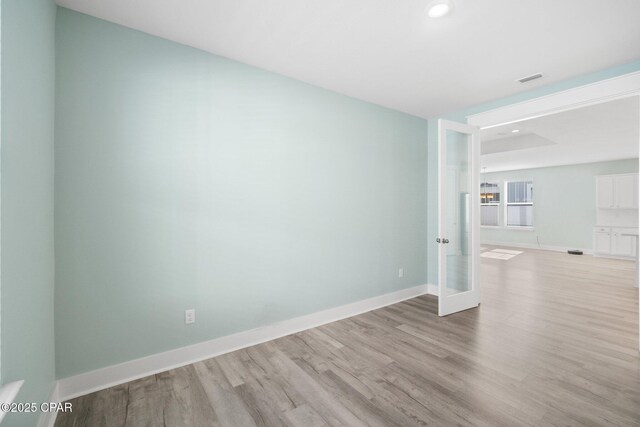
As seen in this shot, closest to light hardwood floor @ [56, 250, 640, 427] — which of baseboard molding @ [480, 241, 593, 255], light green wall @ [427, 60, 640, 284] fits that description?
light green wall @ [427, 60, 640, 284]

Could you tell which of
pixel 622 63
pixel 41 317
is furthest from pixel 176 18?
pixel 622 63

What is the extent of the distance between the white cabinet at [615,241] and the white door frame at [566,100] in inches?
266

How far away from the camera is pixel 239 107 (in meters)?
2.62

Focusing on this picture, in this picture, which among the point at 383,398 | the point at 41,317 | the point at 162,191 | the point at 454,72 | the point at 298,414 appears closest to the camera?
the point at 41,317

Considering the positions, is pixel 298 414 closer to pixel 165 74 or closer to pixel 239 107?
pixel 239 107

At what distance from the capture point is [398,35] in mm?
2219

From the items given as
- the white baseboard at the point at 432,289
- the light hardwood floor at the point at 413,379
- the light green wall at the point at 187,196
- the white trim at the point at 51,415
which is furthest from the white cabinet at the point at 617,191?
the white trim at the point at 51,415

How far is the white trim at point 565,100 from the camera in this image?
8.62ft

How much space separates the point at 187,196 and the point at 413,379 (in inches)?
92.1

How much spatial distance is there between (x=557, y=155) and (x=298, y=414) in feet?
27.4

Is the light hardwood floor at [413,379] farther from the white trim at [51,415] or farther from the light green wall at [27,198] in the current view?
the light green wall at [27,198]

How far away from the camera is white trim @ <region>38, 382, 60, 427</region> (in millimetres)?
1566

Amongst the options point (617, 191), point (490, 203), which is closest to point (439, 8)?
point (617, 191)

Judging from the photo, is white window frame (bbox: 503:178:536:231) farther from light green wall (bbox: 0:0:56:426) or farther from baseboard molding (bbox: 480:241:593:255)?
light green wall (bbox: 0:0:56:426)
